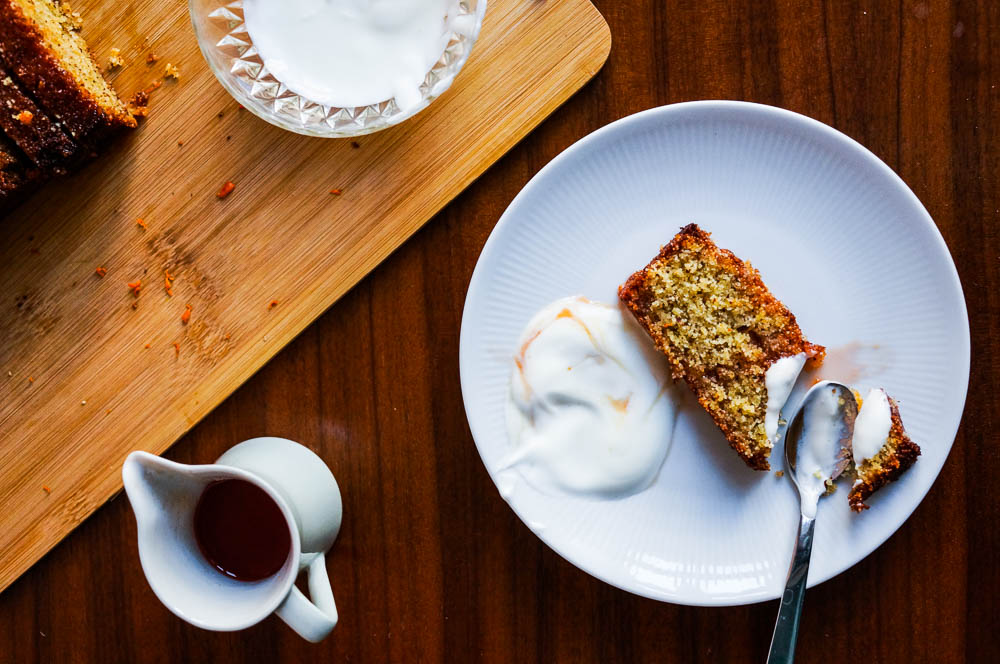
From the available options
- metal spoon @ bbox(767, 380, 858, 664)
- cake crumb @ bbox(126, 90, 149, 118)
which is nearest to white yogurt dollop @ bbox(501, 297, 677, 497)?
metal spoon @ bbox(767, 380, 858, 664)

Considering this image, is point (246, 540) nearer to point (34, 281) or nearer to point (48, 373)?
point (48, 373)

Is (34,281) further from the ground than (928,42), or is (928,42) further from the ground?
(34,281)

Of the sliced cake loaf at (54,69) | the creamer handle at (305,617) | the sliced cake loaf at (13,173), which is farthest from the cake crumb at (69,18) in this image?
the creamer handle at (305,617)

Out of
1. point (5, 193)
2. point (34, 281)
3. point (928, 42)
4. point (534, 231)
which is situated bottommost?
point (928, 42)

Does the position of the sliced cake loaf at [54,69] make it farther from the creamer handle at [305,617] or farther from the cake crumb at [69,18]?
the creamer handle at [305,617]

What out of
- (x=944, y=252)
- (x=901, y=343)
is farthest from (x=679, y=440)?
(x=944, y=252)

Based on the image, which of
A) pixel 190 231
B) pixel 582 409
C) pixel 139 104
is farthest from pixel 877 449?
pixel 139 104

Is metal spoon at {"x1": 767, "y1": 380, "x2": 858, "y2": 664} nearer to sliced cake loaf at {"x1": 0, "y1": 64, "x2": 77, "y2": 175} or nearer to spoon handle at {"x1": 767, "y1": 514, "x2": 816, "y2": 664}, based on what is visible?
spoon handle at {"x1": 767, "y1": 514, "x2": 816, "y2": 664}
